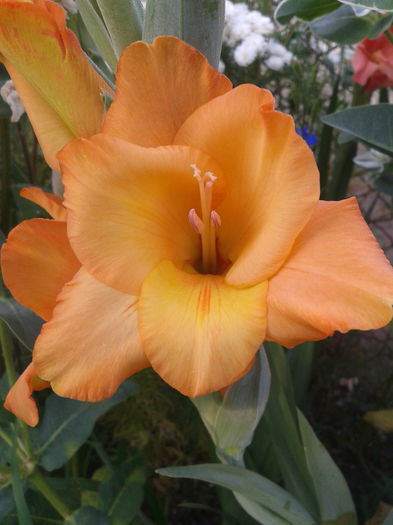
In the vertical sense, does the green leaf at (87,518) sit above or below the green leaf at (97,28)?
below

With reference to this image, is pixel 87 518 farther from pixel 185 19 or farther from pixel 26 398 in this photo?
pixel 185 19

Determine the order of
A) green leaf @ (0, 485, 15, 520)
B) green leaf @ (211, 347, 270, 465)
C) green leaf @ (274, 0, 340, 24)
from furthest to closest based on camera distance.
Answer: green leaf @ (274, 0, 340, 24) → green leaf @ (0, 485, 15, 520) → green leaf @ (211, 347, 270, 465)

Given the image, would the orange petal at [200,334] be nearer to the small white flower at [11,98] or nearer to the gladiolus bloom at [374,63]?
the small white flower at [11,98]

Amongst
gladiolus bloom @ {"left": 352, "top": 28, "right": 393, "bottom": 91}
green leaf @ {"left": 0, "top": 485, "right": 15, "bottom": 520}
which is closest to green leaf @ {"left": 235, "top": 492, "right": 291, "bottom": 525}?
green leaf @ {"left": 0, "top": 485, "right": 15, "bottom": 520}

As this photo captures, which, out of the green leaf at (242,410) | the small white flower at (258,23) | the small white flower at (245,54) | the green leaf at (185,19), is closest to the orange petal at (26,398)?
the green leaf at (242,410)

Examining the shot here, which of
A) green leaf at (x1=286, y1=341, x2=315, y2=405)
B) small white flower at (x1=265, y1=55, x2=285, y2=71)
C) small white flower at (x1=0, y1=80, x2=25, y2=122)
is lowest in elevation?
green leaf at (x1=286, y1=341, x2=315, y2=405)

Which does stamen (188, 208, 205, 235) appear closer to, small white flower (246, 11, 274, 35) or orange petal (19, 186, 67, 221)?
orange petal (19, 186, 67, 221)

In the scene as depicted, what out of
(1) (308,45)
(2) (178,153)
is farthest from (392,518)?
(1) (308,45)
